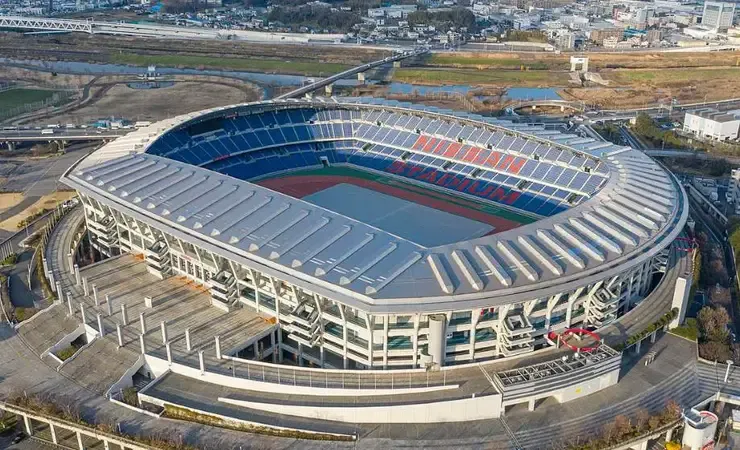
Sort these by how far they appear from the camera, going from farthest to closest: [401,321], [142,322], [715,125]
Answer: [715,125], [142,322], [401,321]

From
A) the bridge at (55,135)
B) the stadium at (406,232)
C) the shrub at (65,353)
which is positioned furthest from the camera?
the bridge at (55,135)

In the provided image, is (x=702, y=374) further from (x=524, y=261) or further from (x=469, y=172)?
(x=469, y=172)

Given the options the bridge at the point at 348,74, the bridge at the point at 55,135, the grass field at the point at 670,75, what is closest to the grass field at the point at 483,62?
the bridge at the point at 348,74

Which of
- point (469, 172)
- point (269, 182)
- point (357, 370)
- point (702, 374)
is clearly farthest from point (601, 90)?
point (357, 370)

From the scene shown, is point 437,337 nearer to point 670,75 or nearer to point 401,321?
point 401,321

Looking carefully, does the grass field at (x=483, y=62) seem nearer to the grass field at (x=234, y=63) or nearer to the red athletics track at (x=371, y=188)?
the grass field at (x=234, y=63)

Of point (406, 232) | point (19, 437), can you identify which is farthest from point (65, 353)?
point (406, 232)
